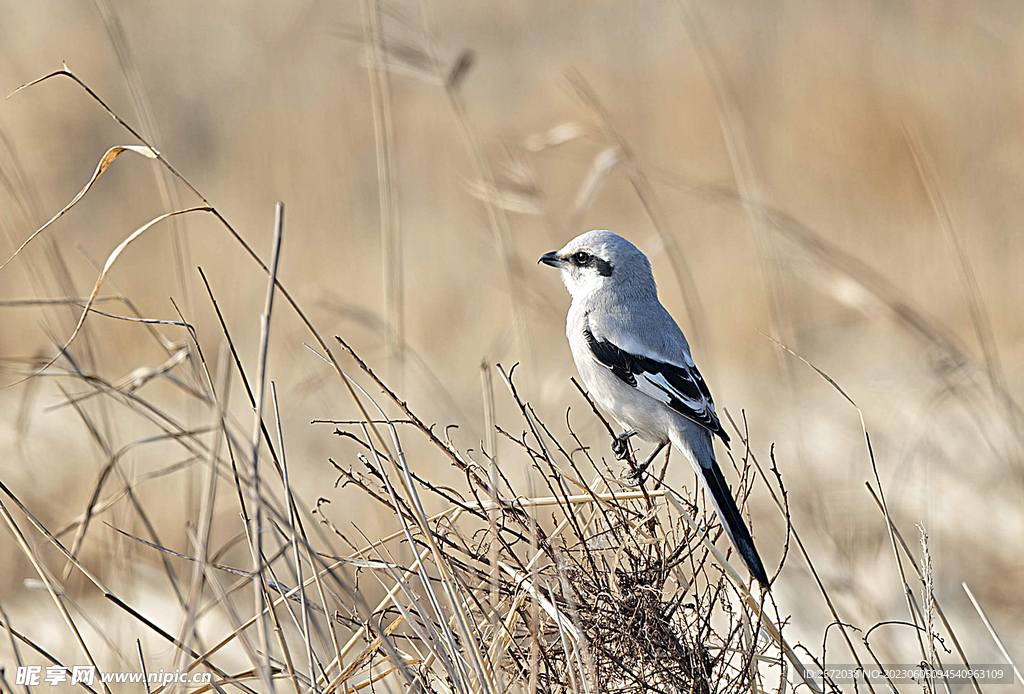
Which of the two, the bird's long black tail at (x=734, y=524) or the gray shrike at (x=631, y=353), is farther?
the gray shrike at (x=631, y=353)

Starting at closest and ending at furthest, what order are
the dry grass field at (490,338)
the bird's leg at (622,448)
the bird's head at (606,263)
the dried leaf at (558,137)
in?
the dry grass field at (490,338) < the bird's leg at (622,448) < the dried leaf at (558,137) < the bird's head at (606,263)

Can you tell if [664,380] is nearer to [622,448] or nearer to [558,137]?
[622,448]

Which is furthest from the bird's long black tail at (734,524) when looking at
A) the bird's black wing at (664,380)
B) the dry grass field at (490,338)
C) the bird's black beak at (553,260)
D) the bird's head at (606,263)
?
the bird's black beak at (553,260)

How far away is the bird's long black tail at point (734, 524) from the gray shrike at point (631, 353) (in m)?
0.10

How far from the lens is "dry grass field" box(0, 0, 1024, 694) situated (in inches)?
53.8

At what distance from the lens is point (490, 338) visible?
20.3 ft

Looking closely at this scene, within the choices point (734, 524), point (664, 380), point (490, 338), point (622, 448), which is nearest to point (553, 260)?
point (664, 380)

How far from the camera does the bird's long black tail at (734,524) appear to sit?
1464 mm

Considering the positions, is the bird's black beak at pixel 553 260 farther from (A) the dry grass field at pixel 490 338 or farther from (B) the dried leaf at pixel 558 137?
→ (B) the dried leaf at pixel 558 137

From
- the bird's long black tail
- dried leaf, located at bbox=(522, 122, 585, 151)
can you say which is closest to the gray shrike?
the bird's long black tail

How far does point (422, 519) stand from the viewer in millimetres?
1179

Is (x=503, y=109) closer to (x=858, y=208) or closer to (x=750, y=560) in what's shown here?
(x=858, y=208)

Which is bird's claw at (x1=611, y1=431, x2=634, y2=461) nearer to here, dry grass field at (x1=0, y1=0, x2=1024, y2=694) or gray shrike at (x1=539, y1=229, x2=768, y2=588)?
gray shrike at (x1=539, y1=229, x2=768, y2=588)

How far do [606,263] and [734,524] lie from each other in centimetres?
100
